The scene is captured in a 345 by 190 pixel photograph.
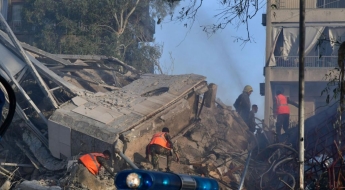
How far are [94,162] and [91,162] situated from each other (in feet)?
0.22

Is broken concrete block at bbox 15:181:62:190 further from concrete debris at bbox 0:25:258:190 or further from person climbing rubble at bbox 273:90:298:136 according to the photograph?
person climbing rubble at bbox 273:90:298:136

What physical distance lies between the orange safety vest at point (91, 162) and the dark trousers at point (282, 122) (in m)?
6.46

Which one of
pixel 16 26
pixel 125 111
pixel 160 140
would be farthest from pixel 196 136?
pixel 16 26

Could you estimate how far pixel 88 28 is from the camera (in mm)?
24547

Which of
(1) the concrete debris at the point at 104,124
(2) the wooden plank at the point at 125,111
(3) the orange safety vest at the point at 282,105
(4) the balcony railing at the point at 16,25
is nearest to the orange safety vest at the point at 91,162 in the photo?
(1) the concrete debris at the point at 104,124

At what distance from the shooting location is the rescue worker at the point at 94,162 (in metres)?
10.9

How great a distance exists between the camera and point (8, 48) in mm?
15086

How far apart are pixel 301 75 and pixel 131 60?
1952cm

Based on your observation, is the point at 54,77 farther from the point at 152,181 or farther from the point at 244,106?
the point at 152,181

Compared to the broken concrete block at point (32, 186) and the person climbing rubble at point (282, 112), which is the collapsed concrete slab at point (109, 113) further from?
the person climbing rubble at point (282, 112)

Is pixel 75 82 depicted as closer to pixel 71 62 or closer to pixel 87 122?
pixel 71 62

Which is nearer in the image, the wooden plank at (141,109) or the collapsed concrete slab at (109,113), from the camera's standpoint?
the collapsed concrete slab at (109,113)

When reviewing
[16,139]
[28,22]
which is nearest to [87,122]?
[16,139]

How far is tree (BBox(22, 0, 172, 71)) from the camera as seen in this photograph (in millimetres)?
24281
